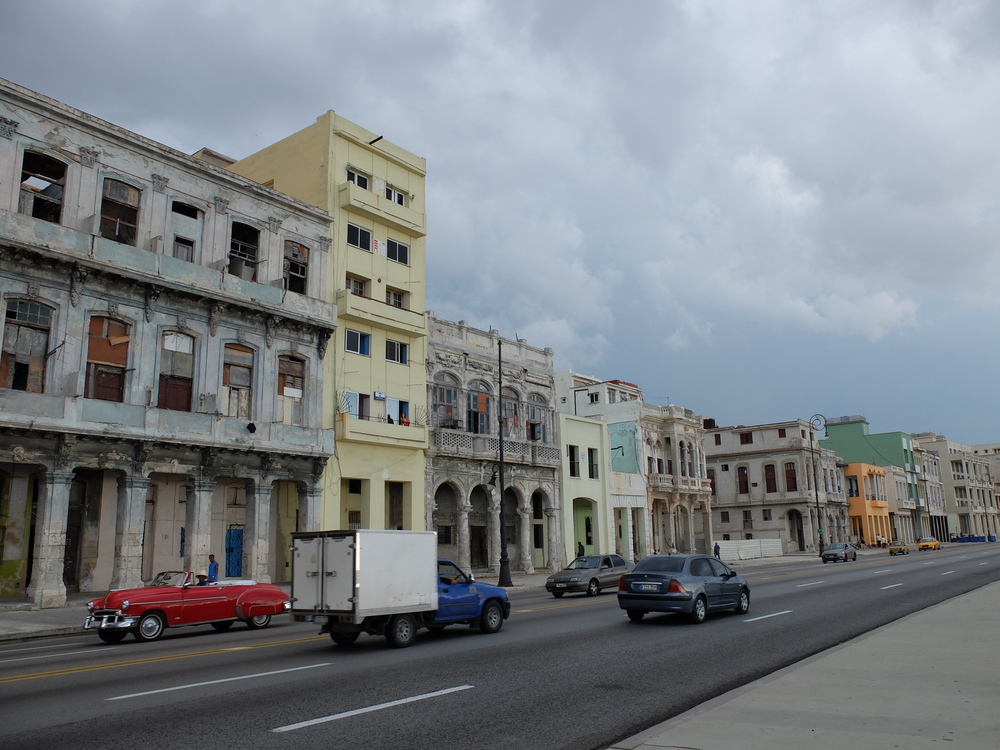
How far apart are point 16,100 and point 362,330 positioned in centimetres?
1540

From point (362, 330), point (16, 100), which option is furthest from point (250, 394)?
point (16, 100)

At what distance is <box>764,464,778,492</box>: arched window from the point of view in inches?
3113

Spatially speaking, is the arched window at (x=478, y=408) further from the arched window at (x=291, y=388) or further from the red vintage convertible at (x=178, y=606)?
the red vintage convertible at (x=178, y=606)

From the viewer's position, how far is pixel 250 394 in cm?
3034

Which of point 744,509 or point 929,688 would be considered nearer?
point 929,688

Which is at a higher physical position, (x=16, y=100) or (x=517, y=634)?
(x=16, y=100)

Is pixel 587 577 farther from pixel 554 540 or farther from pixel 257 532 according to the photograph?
pixel 554 540

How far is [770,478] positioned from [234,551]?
60.8m

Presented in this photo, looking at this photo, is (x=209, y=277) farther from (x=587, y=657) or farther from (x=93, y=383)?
(x=587, y=657)

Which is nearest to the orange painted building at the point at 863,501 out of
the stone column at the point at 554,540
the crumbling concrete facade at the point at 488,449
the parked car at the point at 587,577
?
the stone column at the point at 554,540

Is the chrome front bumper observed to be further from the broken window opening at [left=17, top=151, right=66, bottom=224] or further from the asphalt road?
the broken window opening at [left=17, top=151, right=66, bottom=224]

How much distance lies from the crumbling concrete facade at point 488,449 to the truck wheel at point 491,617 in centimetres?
2140

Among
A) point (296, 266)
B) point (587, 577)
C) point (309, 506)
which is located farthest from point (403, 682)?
point (296, 266)

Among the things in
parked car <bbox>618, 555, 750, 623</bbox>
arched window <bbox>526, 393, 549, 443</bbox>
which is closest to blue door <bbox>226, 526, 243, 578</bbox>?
arched window <bbox>526, 393, 549, 443</bbox>
